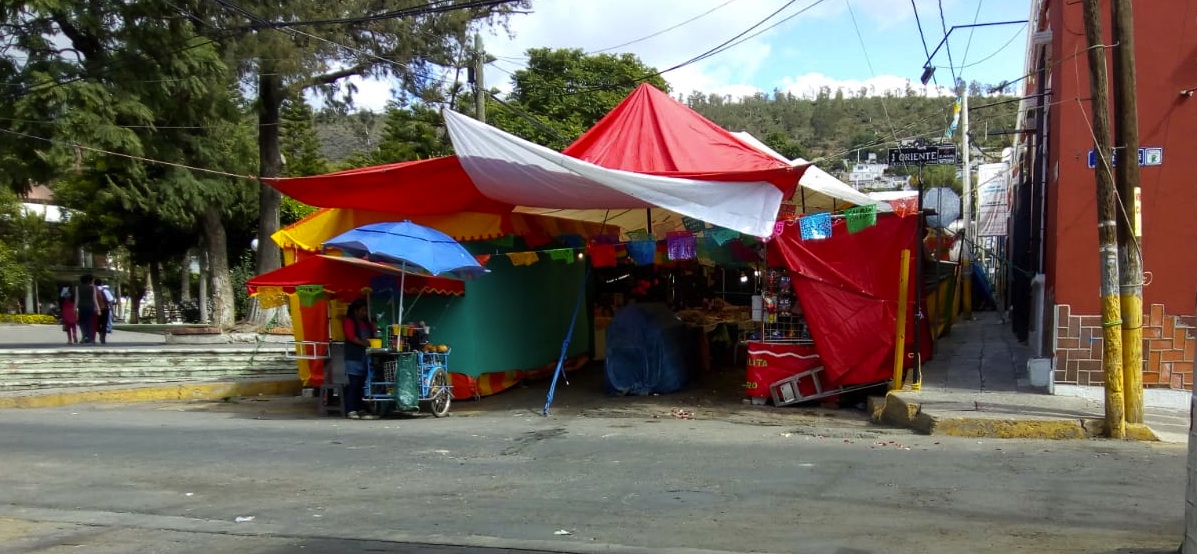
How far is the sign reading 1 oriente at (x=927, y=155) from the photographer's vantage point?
10.7 m

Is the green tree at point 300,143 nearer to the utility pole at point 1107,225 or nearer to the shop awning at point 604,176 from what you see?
the shop awning at point 604,176

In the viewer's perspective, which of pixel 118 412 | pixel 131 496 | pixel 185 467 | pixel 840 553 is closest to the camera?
pixel 840 553

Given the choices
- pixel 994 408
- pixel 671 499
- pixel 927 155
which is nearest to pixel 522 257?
pixel 927 155

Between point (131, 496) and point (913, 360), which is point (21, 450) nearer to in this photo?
point (131, 496)

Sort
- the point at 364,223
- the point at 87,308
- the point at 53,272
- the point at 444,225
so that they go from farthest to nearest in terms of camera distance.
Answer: the point at 53,272 → the point at 87,308 → the point at 364,223 → the point at 444,225

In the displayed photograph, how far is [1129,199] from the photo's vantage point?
9062mm

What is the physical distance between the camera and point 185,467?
8.15 m

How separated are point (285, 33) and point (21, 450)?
498 inches

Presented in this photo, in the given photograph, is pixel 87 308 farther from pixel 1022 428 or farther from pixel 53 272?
pixel 53 272

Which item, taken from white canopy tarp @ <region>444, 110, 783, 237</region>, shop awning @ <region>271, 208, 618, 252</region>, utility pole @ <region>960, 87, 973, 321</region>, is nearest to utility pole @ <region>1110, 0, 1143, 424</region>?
white canopy tarp @ <region>444, 110, 783, 237</region>

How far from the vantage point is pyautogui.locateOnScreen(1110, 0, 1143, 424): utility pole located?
8992mm

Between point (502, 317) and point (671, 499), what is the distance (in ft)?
23.5

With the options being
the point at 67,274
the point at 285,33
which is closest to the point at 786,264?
the point at 285,33

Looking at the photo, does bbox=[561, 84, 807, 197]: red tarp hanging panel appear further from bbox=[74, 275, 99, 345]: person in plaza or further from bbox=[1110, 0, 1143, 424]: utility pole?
bbox=[74, 275, 99, 345]: person in plaza
